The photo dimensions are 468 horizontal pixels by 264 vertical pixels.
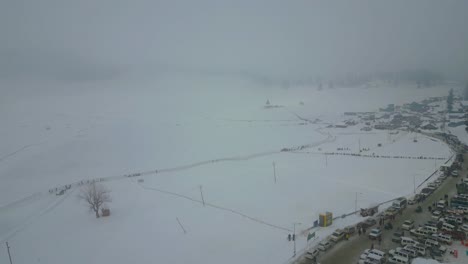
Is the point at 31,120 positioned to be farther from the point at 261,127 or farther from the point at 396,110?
the point at 396,110

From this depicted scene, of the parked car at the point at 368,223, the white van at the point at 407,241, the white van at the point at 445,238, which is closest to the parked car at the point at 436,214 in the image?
the white van at the point at 445,238

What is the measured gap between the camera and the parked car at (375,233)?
15.0 metres

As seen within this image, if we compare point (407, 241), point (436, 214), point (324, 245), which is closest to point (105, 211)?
point (324, 245)

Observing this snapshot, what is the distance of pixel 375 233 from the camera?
50.0ft

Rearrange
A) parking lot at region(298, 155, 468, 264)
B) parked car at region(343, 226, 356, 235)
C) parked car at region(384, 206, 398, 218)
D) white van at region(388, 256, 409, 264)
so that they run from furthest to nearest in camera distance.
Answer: parked car at region(384, 206, 398, 218), parked car at region(343, 226, 356, 235), parking lot at region(298, 155, 468, 264), white van at region(388, 256, 409, 264)

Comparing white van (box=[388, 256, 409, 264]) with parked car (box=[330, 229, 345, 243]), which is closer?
white van (box=[388, 256, 409, 264])

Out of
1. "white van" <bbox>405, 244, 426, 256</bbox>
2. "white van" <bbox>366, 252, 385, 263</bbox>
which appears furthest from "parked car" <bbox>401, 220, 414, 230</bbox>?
"white van" <bbox>366, 252, 385, 263</bbox>

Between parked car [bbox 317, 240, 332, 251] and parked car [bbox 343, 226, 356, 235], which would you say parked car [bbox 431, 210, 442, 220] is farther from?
parked car [bbox 317, 240, 332, 251]

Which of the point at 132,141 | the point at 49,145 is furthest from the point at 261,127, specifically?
the point at 49,145

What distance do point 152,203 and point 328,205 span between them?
1345 centimetres

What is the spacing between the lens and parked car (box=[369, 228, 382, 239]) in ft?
49.1

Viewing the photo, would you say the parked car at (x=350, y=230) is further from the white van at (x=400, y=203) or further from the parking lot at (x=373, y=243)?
the white van at (x=400, y=203)

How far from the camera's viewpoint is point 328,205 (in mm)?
20906

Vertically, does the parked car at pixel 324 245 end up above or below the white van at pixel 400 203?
below
